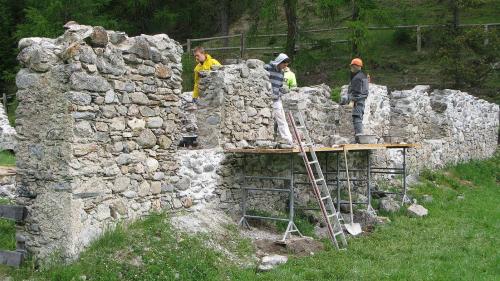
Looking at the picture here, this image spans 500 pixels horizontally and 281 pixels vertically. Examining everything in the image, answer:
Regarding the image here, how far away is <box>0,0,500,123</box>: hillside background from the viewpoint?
77.1ft

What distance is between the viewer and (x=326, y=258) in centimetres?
827

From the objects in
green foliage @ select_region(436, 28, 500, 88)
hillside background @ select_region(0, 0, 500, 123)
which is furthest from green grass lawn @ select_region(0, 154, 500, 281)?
green foliage @ select_region(436, 28, 500, 88)

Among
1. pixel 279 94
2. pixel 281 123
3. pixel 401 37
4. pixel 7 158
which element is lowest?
pixel 7 158

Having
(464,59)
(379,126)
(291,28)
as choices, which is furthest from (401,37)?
(379,126)

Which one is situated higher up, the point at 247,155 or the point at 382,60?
the point at 382,60

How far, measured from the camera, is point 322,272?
760 centimetres

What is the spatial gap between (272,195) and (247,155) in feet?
3.39

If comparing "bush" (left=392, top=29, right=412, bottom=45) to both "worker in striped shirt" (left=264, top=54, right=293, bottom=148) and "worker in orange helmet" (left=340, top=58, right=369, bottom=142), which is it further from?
"worker in striped shirt" (left=264, top=54, right=293, bottom=148)

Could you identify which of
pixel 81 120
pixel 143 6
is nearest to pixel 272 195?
pixel 81 120

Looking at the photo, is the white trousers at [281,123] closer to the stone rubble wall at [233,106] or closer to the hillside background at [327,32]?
the stone rubble wall at [233,106]

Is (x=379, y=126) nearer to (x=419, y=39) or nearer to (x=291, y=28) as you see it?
(x=291, y=28)

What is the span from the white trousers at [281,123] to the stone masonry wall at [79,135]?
2.61m

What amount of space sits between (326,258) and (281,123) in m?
2.58

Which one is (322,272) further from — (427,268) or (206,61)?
(206,61)
